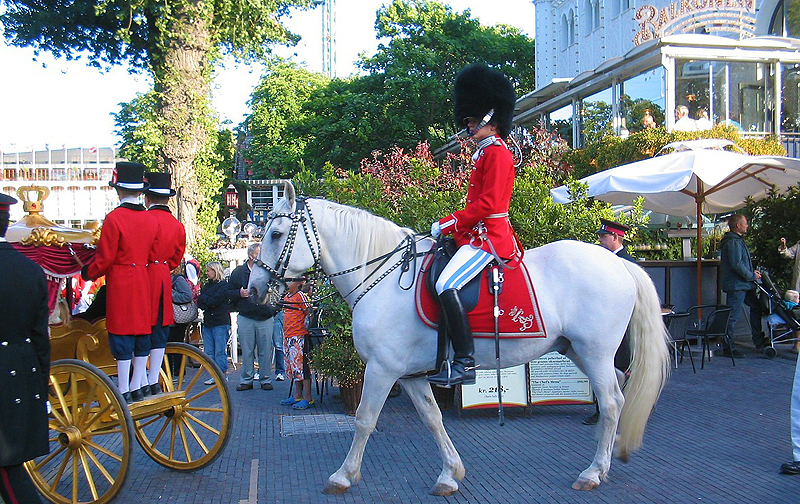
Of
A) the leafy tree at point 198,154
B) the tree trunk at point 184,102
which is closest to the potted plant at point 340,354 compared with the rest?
the leafy tree at point 198,154

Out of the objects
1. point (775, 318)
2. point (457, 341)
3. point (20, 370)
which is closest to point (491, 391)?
point (457, 341)

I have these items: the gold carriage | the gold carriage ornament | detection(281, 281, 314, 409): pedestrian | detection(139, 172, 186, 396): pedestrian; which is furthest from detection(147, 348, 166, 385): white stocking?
detection(281, 281, 314, 409): pedestrian

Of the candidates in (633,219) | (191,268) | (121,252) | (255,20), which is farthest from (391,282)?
(255,20)

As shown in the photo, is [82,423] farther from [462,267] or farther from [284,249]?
[462,267]

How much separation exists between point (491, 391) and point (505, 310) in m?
2.77

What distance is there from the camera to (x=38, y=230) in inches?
216

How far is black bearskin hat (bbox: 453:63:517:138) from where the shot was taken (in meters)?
5.64

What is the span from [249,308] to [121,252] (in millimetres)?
4895

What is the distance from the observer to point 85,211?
3856 centimetres

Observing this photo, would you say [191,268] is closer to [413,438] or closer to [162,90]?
[162,90]

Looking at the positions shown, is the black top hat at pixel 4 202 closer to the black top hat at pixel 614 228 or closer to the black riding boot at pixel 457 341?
the black riding boot at pixel 457 341

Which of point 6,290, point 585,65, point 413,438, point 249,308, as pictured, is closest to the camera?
point 6,290

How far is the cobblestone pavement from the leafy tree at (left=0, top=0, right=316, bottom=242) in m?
7.48

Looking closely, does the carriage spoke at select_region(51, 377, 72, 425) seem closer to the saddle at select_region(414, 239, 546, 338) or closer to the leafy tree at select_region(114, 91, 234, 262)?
the saddle at select_region(414, 239, 546, 338)
